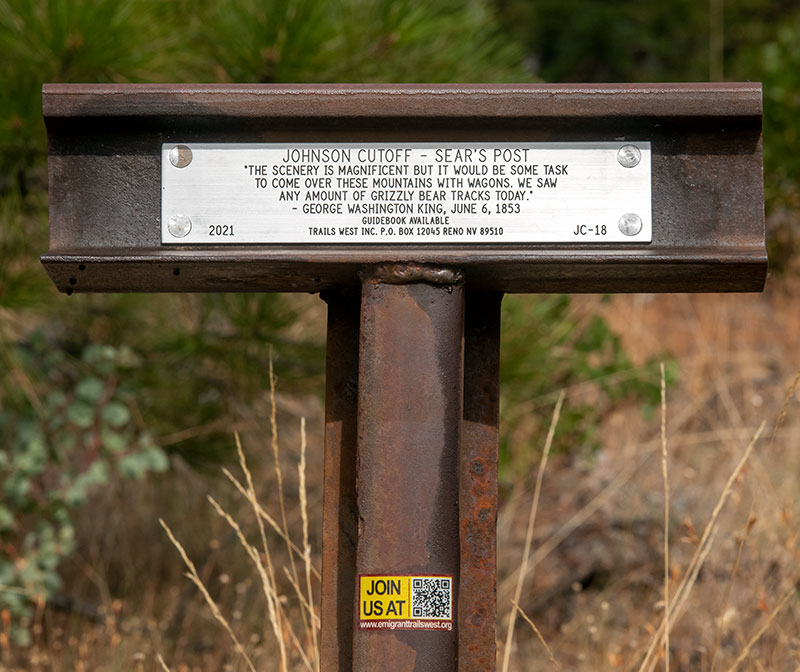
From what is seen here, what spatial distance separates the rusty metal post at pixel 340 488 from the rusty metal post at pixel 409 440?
13cm

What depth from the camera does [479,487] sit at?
4.81 ft

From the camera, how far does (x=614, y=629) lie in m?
2.94

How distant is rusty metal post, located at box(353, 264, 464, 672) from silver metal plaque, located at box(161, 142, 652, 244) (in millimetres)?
76

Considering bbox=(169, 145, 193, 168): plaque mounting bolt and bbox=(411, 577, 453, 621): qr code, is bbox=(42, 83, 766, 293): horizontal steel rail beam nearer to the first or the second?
bbox=(169, 145, 193, 168): plaque mounting bolt

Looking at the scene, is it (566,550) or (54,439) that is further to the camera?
(566,550)

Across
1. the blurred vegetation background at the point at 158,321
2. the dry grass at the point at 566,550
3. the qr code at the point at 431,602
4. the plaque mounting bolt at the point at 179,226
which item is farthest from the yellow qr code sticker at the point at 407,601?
the blurred vegetation background at the point at 158,321

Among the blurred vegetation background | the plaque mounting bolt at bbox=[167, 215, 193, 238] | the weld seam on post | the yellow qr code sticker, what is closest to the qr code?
the yellow qr code sticker

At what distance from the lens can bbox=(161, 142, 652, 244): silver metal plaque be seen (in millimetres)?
1335

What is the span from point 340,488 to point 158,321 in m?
1.39

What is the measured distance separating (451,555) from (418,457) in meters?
0.13

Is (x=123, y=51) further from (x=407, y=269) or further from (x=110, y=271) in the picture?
(x=407, y=269)

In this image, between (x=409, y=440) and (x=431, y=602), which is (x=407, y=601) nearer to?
(x=431, y=602)

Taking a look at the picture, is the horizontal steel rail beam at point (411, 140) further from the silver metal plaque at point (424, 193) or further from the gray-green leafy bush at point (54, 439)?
the gray-green leafy bush at point (54, 439)

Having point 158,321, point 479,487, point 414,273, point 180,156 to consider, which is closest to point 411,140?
point 414,273
